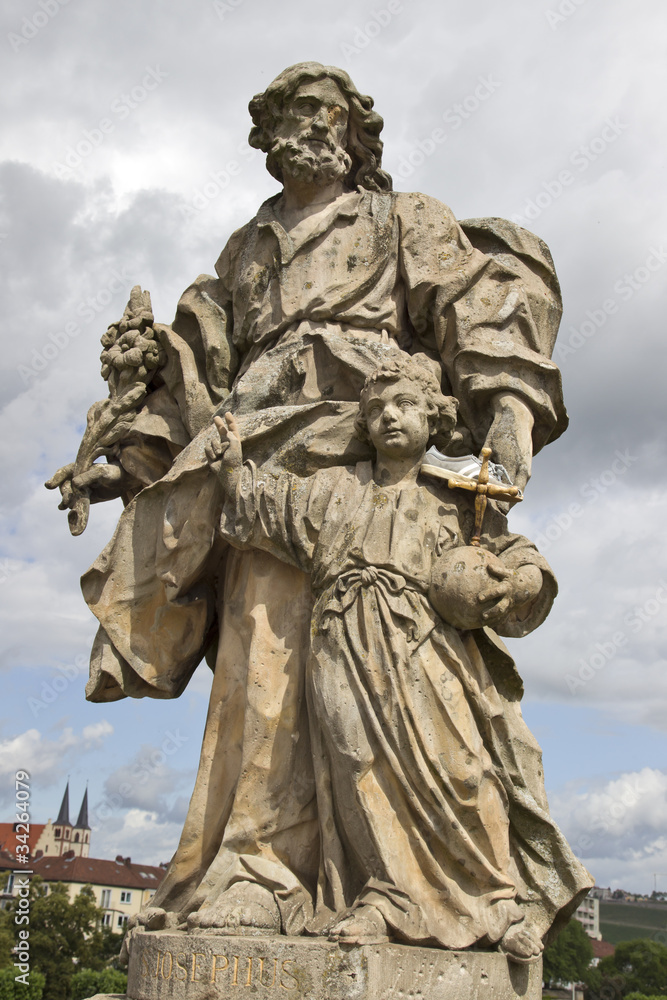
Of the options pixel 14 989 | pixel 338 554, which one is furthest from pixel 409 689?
pixel 14 989

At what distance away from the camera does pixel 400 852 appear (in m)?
4.21

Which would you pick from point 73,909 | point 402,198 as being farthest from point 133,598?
point 73,909

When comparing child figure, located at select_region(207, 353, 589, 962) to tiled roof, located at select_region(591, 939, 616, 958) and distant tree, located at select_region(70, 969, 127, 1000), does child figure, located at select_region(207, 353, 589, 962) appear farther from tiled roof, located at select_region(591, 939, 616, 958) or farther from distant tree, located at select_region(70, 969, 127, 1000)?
tiled roof, located at select_region(591, 939, 616, 958)

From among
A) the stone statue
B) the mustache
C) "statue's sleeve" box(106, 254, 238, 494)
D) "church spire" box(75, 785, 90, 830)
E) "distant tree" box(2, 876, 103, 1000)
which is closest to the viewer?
the stone statue

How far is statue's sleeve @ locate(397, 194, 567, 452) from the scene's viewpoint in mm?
5418

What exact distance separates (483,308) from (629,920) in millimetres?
98942

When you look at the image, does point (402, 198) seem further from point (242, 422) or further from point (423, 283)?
point (242, 422)

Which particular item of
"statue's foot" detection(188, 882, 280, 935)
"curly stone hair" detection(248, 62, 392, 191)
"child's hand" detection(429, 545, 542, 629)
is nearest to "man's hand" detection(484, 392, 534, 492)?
"child's hand" detection(429, 545, 542, 629)

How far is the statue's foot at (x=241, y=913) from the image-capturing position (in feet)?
13.6

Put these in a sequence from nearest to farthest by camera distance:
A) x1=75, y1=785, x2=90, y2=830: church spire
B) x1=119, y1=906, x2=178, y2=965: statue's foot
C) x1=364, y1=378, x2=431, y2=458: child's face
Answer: x1=119, y1=906, x2=178, y2=965: statue's foot → x1=364, y1=378, x2=431, y2=458: child's face → x1=75, y1=785, x2=90, y2=830: church spire

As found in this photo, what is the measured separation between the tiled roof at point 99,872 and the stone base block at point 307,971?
192 feet

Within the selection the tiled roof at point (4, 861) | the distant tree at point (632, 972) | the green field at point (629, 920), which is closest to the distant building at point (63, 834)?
the tiled roof at point (4, 861)

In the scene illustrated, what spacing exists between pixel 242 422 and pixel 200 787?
1.86m

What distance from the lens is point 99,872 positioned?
211ft
